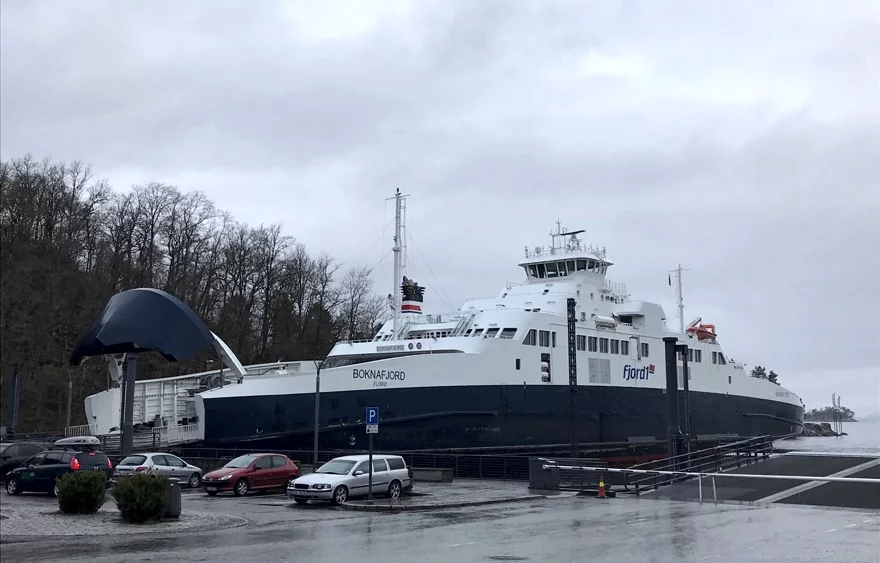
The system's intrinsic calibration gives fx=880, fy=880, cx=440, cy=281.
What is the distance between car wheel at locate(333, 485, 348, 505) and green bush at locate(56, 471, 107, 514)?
25.2 feet

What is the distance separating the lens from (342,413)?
34125 millimetres

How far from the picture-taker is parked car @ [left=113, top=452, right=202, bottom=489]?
23578 mm

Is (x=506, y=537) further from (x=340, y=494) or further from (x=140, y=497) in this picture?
(x=340, y=494)

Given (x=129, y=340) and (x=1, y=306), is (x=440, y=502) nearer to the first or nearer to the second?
(x=129, y=340)

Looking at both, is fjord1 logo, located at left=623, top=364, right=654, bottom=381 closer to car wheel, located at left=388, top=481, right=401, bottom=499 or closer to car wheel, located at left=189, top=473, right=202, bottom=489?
car wheel, located at left=388, top=481, right=401, bottom=499

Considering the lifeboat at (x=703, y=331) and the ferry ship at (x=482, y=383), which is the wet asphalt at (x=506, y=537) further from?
the lifeboat at (x=703, y=331)

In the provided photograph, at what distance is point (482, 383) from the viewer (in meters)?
36.9

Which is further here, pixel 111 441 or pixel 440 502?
pixel 111 441

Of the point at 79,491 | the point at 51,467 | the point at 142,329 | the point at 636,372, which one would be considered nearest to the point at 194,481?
the point at 142,329

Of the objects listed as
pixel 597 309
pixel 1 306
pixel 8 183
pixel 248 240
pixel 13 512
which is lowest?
pixel 13 512

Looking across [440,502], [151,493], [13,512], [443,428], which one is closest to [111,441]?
[443,428]

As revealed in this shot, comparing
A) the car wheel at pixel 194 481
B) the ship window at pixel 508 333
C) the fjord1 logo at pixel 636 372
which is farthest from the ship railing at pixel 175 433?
the fjord1 logo at pixel 636 372

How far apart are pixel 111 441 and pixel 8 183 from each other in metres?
26.4

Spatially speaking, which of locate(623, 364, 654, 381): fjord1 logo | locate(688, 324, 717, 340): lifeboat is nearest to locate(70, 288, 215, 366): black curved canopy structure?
locate(623, 364, 654, 381): fjord1 logo
